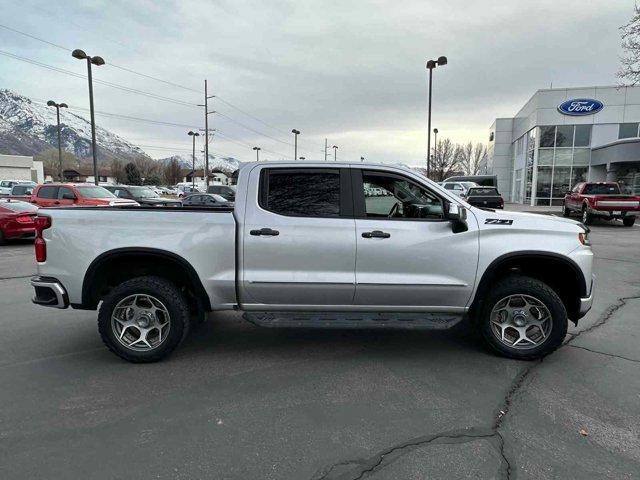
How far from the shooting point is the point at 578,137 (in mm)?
30016

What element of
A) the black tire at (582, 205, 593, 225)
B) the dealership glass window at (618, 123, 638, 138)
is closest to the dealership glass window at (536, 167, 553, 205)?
Answer: the dealership glass window at (618, 123, 638, 138)

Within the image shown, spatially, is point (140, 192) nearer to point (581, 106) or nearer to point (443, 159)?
point (581, 106)

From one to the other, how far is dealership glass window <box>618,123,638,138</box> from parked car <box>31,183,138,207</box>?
3066 centimetres

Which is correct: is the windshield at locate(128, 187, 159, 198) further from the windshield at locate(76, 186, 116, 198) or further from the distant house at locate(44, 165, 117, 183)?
the distant house at locate(44, 165, 117, 183)

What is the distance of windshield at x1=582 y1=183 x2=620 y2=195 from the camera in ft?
60.9

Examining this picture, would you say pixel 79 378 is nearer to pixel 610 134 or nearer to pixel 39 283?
pixel 39 283

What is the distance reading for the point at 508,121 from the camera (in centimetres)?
4256

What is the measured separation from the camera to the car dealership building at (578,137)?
27984mm

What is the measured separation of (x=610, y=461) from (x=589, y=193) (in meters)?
19.0

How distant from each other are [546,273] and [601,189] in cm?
1732

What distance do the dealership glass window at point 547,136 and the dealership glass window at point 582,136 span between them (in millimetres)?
1435

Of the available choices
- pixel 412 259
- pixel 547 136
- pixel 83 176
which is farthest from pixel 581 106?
pixel 83 176

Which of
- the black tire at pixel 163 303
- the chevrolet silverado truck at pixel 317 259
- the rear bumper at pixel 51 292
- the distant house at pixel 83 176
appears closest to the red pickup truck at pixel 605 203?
the chevrolet silverado truck at pixel 317 259

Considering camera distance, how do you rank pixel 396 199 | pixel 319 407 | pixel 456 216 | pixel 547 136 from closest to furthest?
pixel 319 407, pixel 456 216, pixel 396 199, pixel 547 136
